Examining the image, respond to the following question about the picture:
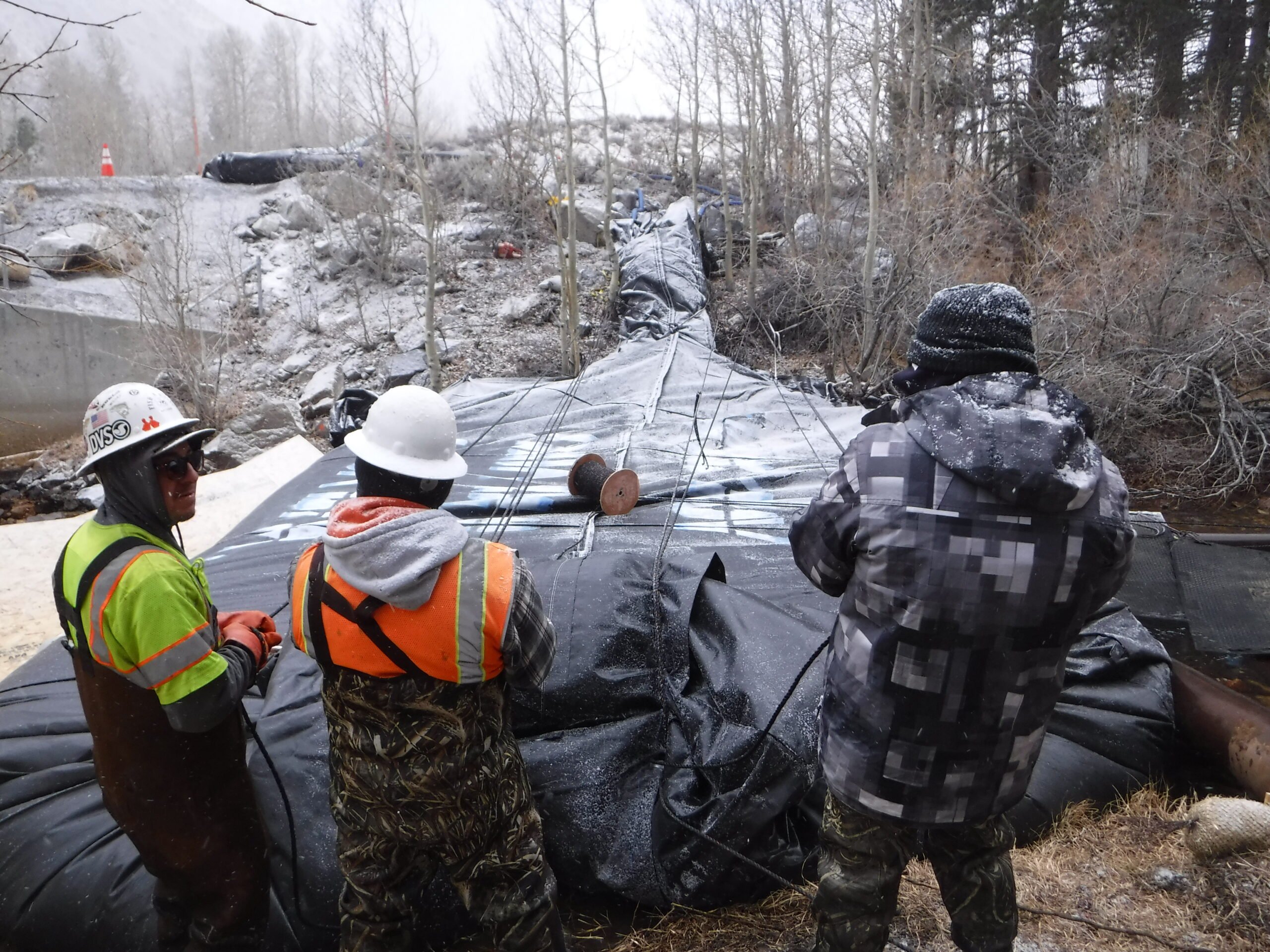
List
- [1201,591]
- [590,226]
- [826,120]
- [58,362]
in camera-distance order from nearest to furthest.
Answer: [1201,591] < [826,120] < [58,362] < [590,226]

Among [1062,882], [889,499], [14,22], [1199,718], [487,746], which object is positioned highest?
[14,22]

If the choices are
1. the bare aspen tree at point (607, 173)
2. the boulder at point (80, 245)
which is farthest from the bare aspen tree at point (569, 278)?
the boulder at point (80, 245)

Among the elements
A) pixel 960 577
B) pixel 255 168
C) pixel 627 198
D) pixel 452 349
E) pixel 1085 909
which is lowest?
pixel 1085 909

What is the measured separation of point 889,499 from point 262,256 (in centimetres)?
1930

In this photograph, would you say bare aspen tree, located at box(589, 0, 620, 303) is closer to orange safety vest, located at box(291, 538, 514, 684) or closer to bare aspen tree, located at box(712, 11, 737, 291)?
bare aspen tree, located at box(712, 11, 737, 291)

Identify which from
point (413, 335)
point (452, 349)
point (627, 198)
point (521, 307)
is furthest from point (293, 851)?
point (627, 198)

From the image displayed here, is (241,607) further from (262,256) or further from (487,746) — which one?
(262,256)

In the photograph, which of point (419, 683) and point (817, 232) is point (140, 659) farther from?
point (817, 232)

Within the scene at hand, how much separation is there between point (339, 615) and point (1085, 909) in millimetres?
2319

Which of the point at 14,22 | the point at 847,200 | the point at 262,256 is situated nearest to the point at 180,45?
the point at 14,22

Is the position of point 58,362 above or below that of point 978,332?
below

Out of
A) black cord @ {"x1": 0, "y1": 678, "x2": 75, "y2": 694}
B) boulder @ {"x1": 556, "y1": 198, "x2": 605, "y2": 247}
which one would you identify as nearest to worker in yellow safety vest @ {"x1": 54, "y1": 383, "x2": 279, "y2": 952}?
black cord @ {"x1": 0, "y1": 678, "x2": 75, "y2": 694}

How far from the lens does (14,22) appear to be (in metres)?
70.1

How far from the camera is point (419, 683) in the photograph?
1.79 meters
